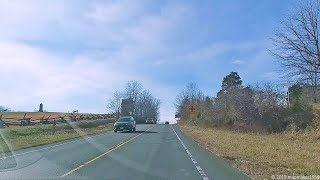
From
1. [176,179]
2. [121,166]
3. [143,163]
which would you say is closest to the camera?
[176,179]

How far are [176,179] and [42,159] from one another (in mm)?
8014

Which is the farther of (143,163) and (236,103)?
(236,103)

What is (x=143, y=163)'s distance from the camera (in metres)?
17.5

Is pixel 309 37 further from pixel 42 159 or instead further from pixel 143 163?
pixel 42 159

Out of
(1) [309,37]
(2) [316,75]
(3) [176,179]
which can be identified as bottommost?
(3) [176,179]

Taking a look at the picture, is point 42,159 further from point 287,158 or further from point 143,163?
point 287,158

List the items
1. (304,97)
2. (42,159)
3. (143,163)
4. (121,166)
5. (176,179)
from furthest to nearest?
(304,97) → (42,159) → (143,163) → (121,166) → (176,179)

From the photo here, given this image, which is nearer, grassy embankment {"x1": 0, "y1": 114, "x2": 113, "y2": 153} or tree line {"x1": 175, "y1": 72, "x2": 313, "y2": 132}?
grassy embankment {"x1": 0, "y1": 114, "x2": 113, "y2": 153}

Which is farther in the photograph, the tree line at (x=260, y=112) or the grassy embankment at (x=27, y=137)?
the tree line at (x=260, y=112)

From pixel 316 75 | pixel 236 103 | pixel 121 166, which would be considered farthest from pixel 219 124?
pixel 121 166

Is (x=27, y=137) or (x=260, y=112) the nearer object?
(x=27, y=137)

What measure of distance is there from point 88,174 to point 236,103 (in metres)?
43.7

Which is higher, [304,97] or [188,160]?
[304,97]

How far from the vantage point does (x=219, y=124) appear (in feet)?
207
